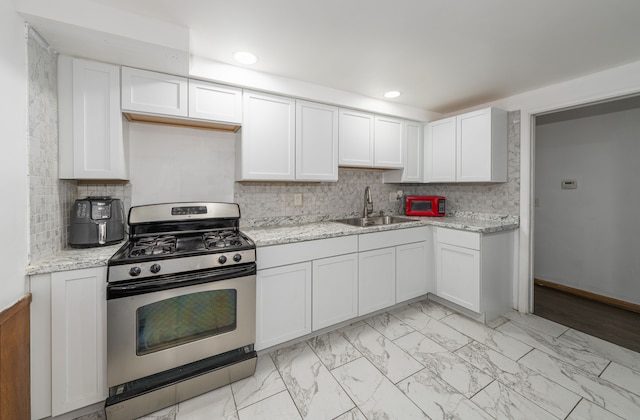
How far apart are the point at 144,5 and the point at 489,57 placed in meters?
2.28

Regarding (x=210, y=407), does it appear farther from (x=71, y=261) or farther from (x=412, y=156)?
(x=412, y=156)

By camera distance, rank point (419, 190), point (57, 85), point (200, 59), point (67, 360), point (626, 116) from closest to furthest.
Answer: point (67, 360) < point (57, 85) < point (200, 59) < point (626, 116) < point (419, 190)

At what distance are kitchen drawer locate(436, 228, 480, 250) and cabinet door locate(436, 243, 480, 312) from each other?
0.13 feet

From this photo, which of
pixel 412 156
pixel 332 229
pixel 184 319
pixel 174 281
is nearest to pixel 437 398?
pixel 332 229

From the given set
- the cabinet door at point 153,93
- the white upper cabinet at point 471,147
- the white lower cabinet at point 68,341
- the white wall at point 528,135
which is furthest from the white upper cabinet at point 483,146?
the white lower cabinet at point 68,341

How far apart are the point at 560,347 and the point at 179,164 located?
11.3 feet

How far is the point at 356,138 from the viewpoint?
2775 mm

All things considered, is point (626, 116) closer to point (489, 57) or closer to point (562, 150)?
point (562, 150)

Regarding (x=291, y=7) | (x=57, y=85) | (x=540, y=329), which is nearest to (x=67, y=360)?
(x=57, y=85)

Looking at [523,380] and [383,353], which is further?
[383,353]

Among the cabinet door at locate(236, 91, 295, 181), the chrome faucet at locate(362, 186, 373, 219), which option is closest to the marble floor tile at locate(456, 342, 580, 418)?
the chrome faucet at locate(362, 186, 373, 219)

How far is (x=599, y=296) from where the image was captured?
3.10 meters

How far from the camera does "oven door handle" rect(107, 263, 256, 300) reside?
4.72ft

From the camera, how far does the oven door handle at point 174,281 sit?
144 cm
